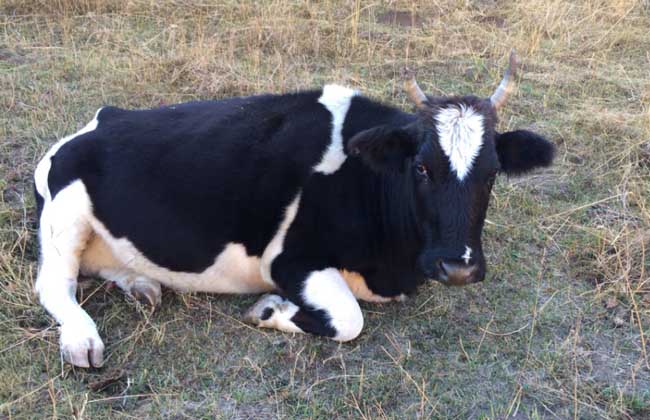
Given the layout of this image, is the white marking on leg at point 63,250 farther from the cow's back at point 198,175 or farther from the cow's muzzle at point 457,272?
the cow's muzzle at point 457,272

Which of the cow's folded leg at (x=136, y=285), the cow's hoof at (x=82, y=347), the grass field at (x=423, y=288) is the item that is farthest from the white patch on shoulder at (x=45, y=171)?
the cow's hoof at (x=82, y=347)

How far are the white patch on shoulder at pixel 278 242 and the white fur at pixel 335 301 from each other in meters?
0.26

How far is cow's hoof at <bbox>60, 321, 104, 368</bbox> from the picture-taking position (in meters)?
3.93

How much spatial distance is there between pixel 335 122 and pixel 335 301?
3.62 ft

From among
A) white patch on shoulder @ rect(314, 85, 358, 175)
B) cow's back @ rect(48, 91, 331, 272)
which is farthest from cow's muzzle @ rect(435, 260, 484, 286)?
cow's back @ rect(48, 91, 331, 272)

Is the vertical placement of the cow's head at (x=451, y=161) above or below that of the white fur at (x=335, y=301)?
above

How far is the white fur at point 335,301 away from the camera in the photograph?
4.21 meters

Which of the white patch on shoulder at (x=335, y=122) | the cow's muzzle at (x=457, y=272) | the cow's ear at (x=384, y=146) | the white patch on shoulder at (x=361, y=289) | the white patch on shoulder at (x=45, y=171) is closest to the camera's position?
the cow's muzzle at (x=457, y=272)

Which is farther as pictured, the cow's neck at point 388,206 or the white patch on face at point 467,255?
the cow's neck at point 388,206

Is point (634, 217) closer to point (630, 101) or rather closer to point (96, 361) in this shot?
point (630, 101)

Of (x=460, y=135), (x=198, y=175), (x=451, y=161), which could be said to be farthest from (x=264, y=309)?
(x=460, y=135)

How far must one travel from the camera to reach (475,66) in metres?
7.85

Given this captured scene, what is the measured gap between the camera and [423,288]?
4.80 metres

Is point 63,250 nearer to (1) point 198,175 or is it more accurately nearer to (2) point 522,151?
(1) point 198,175
